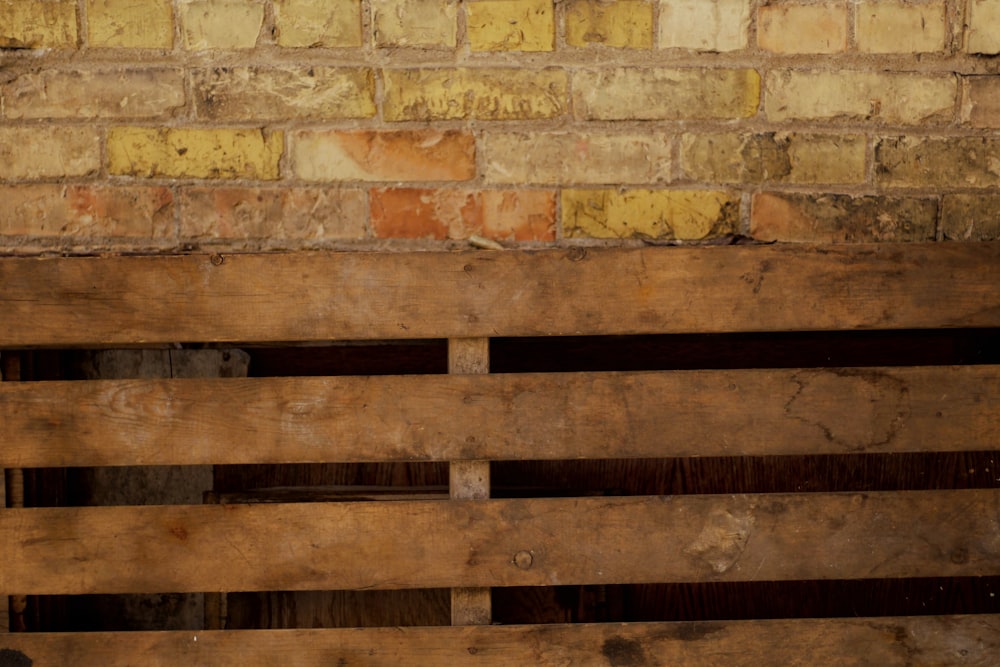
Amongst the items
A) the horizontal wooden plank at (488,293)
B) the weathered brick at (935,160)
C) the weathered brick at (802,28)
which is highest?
the weathered brick at (802,28)

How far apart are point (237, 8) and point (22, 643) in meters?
0.99

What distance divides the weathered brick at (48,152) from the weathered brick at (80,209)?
2 cm

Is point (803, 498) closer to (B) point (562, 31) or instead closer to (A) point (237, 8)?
(B) point (562, 31)

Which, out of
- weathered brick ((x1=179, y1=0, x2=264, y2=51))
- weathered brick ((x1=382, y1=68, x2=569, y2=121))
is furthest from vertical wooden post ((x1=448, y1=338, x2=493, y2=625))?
weathered brick ((x1=179, y1=0, x2=264, y2=51))

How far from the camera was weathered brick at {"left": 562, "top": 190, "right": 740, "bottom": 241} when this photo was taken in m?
1.14

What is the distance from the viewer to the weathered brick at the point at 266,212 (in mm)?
1129

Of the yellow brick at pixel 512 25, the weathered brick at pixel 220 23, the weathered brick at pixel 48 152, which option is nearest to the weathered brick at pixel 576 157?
the yellow brick at pixel 512 25

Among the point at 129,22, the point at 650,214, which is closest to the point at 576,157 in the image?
the point at 650,214

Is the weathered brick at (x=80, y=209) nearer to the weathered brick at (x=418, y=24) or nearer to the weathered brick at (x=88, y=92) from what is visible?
the weathered brick at (x=88, y=92)

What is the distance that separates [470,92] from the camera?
44.4 inches

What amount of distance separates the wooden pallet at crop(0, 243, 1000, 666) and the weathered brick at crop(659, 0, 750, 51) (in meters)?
0.34

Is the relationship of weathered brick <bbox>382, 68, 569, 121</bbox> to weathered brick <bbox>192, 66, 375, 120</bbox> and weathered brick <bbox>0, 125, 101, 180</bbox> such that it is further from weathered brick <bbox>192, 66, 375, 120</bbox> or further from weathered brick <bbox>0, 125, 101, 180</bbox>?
weathered brick <bbox>0, 125, 101, 180</bbox>

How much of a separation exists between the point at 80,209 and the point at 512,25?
72 cm

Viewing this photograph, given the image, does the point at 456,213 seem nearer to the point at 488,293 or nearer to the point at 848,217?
the point at 488,293
